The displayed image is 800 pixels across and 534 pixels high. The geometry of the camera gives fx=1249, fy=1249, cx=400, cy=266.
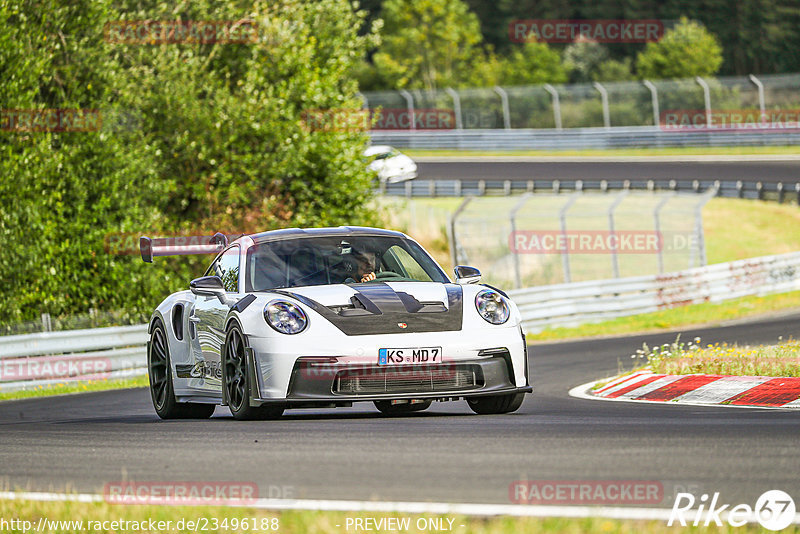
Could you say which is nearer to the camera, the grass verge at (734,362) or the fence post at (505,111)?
the grass verge at (734,362)

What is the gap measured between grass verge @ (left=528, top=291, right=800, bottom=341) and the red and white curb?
11231mm

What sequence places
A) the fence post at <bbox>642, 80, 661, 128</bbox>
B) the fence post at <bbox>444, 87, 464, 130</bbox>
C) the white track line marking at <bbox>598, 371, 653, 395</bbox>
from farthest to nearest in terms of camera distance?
the fence post at <bbox>444, 87, 464, 130</bbox> < the fence post at <bbox>642, 80, 661, 128</bbox> < the white track line marking at <bbox>598, 371, 653, 395</bbox>

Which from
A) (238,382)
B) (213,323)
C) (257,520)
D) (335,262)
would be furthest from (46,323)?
(257,520)

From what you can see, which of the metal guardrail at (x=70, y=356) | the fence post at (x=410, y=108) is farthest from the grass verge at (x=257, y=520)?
the fence post at (x=410, y=108)

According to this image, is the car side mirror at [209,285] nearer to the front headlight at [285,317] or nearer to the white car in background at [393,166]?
the front headlight at [285,317]

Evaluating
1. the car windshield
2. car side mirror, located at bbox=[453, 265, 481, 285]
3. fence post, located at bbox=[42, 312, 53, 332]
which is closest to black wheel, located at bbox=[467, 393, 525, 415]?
car side mirror, located at bbox=[453, 265, 481, 285]

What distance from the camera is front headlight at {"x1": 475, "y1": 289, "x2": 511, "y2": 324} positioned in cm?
874

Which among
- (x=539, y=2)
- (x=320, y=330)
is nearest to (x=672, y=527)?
(x=320, y=330)

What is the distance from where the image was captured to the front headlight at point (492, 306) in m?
8.74

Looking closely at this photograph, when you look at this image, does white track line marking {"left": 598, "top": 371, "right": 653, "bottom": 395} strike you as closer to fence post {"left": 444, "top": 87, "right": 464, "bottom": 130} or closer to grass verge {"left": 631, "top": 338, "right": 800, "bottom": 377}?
grass verge {"left": 631, "top": 338, "right": 800, "bottom": 377}

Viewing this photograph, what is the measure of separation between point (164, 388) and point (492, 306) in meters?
3.26

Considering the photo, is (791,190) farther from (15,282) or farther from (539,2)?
(539,2)

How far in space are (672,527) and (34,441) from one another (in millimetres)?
4881

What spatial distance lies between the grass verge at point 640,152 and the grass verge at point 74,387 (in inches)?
1353
